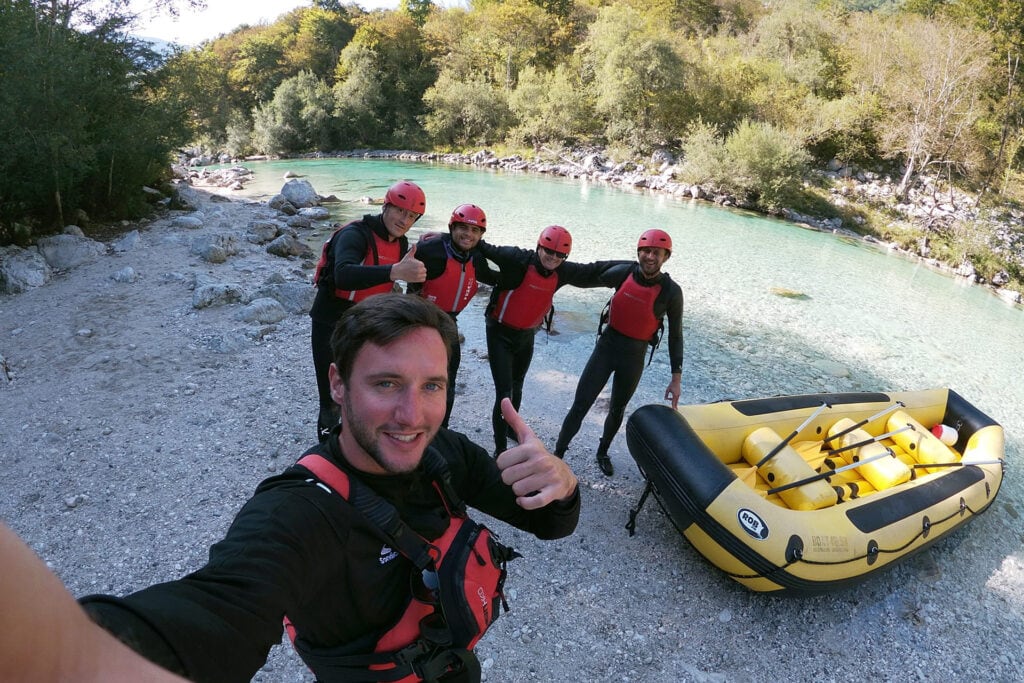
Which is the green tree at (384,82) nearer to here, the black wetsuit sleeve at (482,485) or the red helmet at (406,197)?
the red helmet at (406,197)

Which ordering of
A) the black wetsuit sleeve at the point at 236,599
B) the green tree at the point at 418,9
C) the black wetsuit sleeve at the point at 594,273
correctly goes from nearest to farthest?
the black wetsuit sleeve at the point at 236,599
the black wetsuit sleeve at the point at 594,273
the green tree at the point at 418,9

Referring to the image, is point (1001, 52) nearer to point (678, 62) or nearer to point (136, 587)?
point (678, 62)

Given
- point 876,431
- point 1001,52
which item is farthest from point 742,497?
point 1001,52

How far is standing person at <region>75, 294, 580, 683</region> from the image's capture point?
3.74 ft

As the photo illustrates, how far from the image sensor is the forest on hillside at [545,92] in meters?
8.75

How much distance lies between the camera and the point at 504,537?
3.59 m

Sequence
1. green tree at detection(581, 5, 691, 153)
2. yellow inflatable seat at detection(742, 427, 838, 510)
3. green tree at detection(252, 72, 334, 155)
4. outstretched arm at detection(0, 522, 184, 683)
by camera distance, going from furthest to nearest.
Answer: green tree at detection(252, 72, 334, 155), green tree at detection(581, 5, 691, 153), yellow inflatable seat at detection(742, 427, 838, 510), outstretched arm at detection(0, 522, 184, 683)

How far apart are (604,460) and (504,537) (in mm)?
1308

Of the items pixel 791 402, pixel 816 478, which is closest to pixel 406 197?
pixel 816 478

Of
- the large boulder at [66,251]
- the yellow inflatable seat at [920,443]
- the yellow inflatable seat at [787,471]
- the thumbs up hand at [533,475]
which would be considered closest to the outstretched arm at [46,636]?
the thumbs up hand at [533,475]

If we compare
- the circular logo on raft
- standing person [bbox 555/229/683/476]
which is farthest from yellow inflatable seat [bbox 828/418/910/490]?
standing person [bbox 555/229/683/476]

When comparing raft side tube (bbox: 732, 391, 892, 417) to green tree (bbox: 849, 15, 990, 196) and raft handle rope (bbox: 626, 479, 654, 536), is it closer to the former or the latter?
raft handle rope (bbox: 626, 479, 654, 536)

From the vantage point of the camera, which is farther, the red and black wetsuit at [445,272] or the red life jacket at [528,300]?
the red life jacket at [528,300]

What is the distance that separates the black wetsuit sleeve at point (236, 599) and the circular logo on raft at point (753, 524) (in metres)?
2.75
